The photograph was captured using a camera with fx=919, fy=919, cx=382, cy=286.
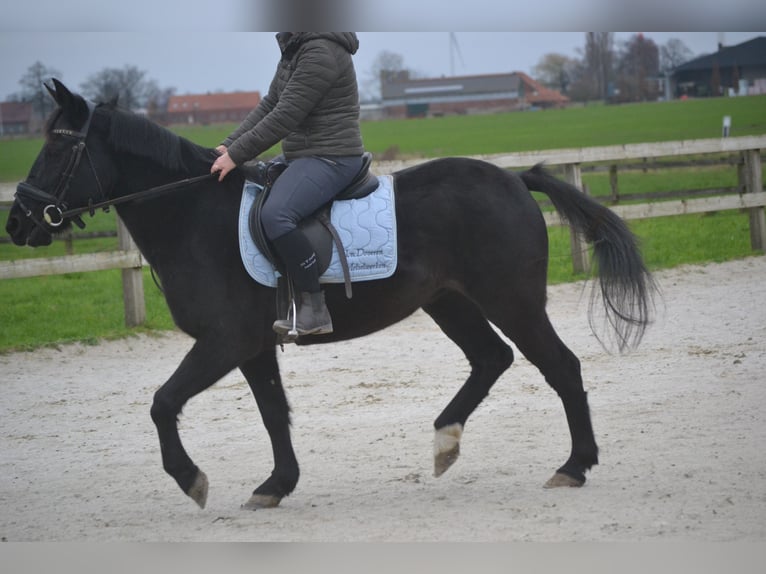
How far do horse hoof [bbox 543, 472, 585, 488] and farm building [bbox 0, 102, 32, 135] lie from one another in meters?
3.19

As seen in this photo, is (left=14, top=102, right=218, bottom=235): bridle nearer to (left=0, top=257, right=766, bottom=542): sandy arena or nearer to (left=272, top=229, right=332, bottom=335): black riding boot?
(left=272, top=229, right=332, bottom=335): black riding boot

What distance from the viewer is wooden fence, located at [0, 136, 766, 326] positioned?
9188 mm

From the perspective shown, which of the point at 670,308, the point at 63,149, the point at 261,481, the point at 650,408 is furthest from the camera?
the point at 670,308

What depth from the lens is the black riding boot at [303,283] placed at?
4.41m

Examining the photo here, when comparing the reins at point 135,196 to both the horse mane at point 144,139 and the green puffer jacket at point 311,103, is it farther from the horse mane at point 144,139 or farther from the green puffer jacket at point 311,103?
the green puffer jacket at point 311,103

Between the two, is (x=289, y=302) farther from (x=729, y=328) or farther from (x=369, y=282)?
(x=729, y=328)

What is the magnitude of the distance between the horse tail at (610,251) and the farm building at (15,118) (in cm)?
264

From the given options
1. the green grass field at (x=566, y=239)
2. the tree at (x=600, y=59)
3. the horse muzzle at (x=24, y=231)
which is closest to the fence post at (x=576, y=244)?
the green grass field at (x=566, y=239)

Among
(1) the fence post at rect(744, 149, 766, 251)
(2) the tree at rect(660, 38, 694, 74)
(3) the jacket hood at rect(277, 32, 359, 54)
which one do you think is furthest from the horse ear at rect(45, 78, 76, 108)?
(1) the fence post at rect(744, 149, 766, 251)

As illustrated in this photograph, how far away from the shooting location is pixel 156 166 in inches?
181

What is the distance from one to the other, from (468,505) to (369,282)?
1206mm

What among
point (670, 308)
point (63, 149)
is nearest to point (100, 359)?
point (63, 149)

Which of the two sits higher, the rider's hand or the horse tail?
the rider's hand

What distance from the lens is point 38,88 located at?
5008 mm
